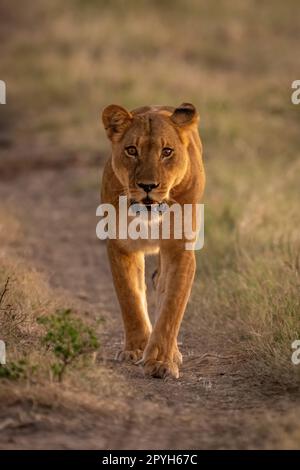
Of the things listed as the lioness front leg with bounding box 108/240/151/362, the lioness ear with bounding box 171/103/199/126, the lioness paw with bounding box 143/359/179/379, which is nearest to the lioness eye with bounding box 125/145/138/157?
the lioness ear with bounding box 171/103/199/126

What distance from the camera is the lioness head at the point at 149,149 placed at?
5781 millimetres

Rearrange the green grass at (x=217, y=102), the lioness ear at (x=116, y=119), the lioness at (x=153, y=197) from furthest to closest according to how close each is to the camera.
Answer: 1. the green grass at (x=217, y=102)
2. the lioness ear at (x=116, y=119)
3. the lioness at (x=153, y=197)

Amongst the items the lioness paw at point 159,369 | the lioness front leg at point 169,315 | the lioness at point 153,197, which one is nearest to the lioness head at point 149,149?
the lioness at point 153,197

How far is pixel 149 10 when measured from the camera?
22250 mm

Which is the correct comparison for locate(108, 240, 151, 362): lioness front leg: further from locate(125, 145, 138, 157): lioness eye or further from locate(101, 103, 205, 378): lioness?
locate(125, 145, 138, 157): lioness eye

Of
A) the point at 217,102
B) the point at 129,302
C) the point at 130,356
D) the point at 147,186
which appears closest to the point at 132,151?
the point at 147,186

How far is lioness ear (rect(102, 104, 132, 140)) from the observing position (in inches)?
239

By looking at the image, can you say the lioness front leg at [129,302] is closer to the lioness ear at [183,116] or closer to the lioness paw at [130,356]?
the lioness paw at [130,356]

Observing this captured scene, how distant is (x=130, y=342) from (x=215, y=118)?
26.2 ft

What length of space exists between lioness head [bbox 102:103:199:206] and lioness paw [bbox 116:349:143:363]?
863 mm

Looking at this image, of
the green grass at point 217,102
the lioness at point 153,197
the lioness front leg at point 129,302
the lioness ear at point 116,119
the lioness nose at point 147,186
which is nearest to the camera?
the lioness nose at point 147,186

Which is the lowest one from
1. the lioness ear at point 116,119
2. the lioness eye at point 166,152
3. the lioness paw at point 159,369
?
the lioness paw at point 159,369

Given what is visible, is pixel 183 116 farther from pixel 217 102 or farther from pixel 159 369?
pixel 217 102

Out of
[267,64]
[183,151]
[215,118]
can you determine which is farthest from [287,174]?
[267,64]
